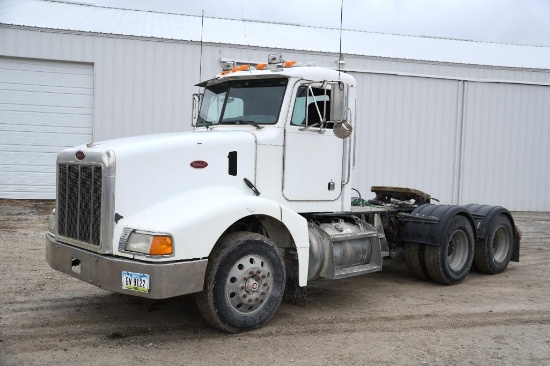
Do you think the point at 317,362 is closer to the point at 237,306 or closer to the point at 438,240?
the point at 237,306

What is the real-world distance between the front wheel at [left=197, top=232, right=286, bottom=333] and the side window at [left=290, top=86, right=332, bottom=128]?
161cm

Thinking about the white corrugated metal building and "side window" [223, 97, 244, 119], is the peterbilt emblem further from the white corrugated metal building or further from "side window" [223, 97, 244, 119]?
the white corrugated metal building

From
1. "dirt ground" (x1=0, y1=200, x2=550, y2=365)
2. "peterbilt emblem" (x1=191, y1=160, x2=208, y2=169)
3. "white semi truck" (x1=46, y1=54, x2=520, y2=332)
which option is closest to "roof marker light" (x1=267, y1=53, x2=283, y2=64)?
"white semi truck" (x1=46, y1=54, x2=520, y2=332)

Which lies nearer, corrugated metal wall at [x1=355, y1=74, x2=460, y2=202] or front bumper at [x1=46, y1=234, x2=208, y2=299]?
front bumper at [x1=46, y1=234, x2=208, y2=299]

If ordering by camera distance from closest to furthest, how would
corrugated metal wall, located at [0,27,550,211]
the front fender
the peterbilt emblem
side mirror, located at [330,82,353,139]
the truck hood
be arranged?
1. the front fender
2. the truck hood
3. the peterbilt emblem
4. side mirror, located at [330,82,353,139]
5. corrugated metal wall, located at [0,27,550,211]

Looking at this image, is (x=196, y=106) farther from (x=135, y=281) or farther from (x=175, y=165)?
(x=135, y=281)

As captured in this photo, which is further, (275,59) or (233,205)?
(275,59)

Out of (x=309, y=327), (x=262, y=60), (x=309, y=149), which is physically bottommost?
(x=309, y=327)

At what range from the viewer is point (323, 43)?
756 inches

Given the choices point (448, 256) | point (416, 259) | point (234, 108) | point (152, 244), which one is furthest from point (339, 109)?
point (448, 256)

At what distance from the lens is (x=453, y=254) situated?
898 centimetres

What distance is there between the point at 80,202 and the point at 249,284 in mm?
1907

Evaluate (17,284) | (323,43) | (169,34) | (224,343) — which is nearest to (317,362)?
(224,343)

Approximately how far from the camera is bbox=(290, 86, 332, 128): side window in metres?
6.86
